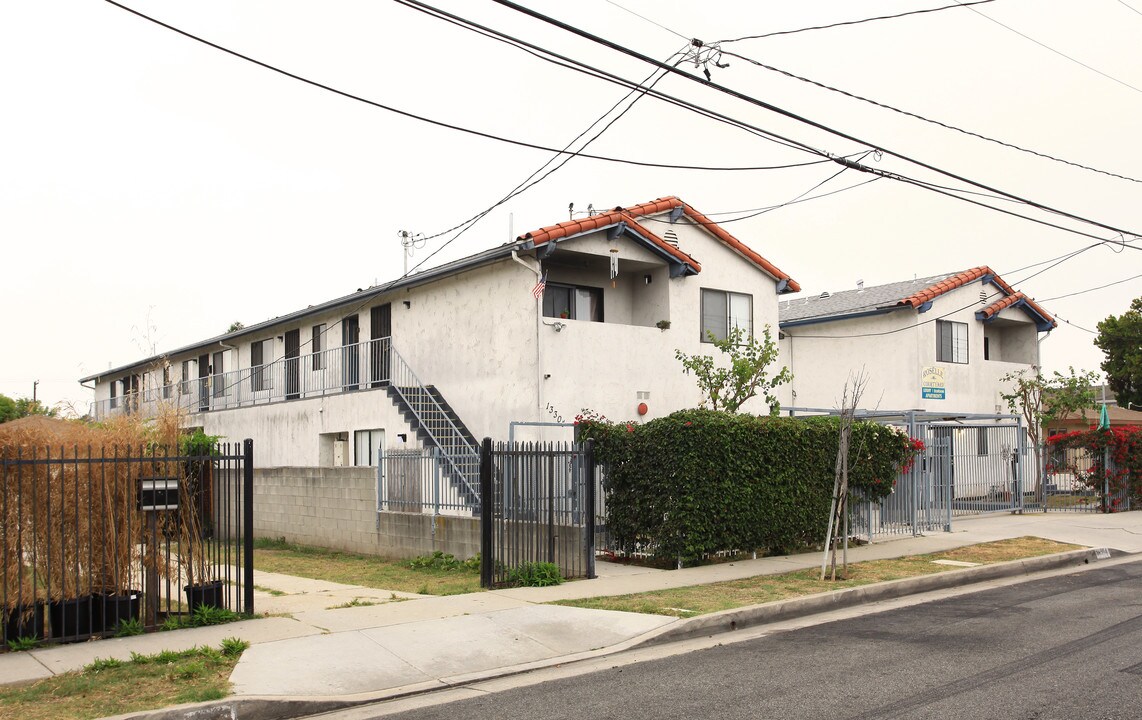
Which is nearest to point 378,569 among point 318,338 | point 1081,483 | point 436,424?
point 436,424

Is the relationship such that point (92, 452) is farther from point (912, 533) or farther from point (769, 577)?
point (912, 533)

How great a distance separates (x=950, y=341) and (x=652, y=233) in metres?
14.1

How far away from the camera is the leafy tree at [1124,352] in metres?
49.5

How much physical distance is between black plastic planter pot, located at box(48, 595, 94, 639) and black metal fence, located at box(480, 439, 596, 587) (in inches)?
197

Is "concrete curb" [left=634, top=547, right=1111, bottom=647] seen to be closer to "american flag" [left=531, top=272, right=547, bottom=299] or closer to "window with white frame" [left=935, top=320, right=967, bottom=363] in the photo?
"american flag" [left=531, top=272, right=547, bottom=299]

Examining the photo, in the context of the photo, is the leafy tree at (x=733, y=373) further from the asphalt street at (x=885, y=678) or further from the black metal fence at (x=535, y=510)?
the asphalt street at (x=885, y=678)

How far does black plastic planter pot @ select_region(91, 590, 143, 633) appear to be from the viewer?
972 centimetres

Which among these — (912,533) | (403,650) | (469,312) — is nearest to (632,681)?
(403,650)

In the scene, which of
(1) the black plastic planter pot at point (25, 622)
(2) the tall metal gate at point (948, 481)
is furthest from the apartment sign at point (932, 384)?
(1) the black plastic planter pot at point (25, 622)

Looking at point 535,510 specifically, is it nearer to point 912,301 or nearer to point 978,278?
point 912,301

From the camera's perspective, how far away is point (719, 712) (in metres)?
6.92

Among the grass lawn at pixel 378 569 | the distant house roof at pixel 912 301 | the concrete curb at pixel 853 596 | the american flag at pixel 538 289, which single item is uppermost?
the distant house roof at pixel 912 301

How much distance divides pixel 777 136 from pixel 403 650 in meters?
9.73

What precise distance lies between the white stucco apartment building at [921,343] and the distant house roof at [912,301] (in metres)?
0.04
